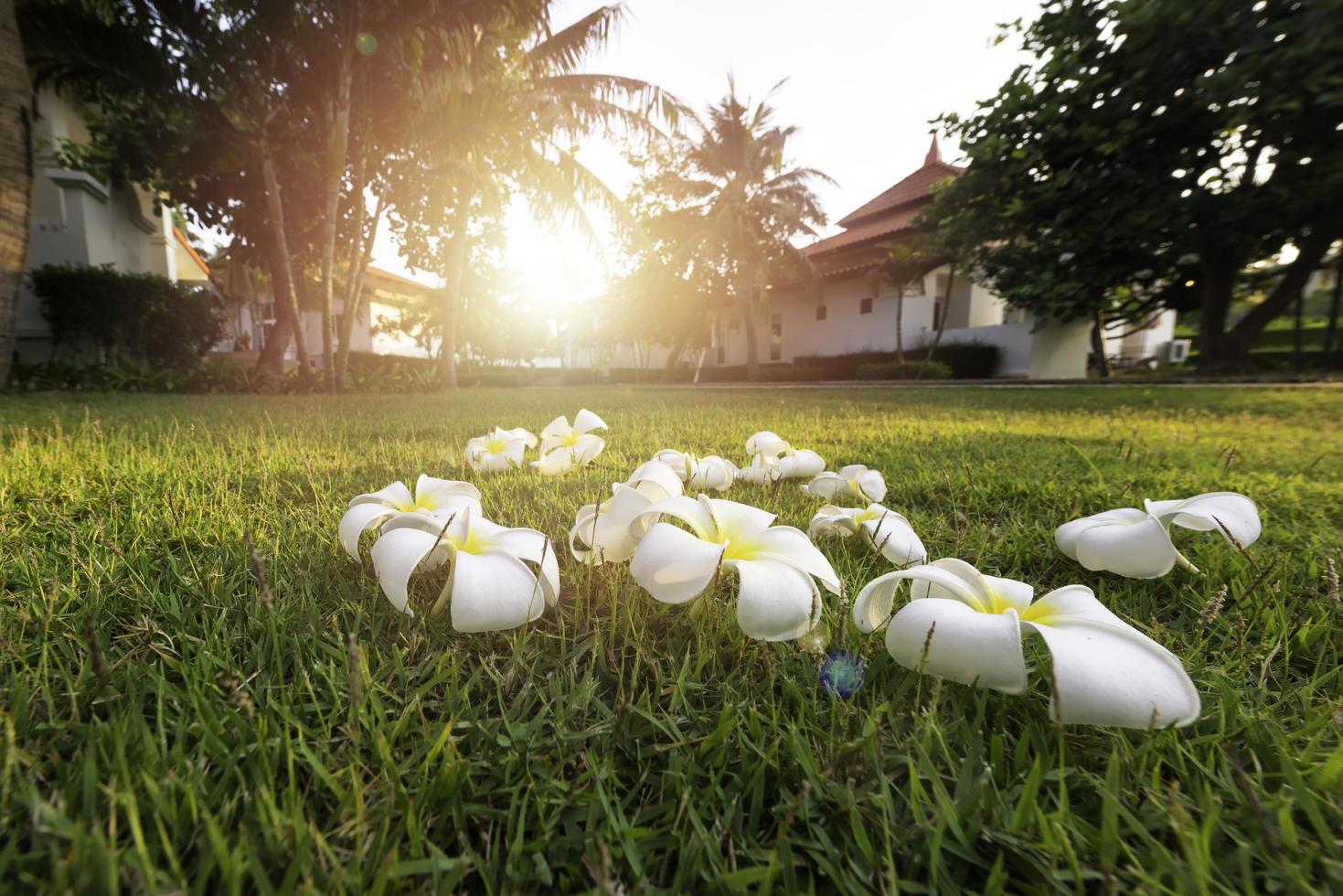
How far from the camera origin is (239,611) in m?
0.95

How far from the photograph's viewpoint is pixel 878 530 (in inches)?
43.6

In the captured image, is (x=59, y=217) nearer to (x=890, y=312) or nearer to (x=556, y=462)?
(x=556, y=462)

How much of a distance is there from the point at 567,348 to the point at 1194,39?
30972 millimetres

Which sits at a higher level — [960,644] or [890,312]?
[890,312]

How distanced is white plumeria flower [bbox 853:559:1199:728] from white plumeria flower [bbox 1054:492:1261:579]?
0.42m

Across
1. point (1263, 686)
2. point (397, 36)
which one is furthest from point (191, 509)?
point (397, 36)

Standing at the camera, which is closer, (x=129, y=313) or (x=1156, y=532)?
(x=1156, y=532)

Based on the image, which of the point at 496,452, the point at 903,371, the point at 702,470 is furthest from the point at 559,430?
the point at 903,371

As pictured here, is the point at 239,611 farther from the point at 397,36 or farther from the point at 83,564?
the point at 397,36

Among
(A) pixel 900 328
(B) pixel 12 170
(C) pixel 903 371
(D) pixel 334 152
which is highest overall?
(D) pixel 334 152

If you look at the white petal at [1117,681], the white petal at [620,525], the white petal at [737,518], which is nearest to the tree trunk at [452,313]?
the white petal at [620,525]

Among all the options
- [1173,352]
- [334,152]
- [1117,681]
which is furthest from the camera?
[1173,352]

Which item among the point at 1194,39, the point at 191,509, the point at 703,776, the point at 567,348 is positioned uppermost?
the point at 1194,39

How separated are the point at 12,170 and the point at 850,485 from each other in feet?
28.8
